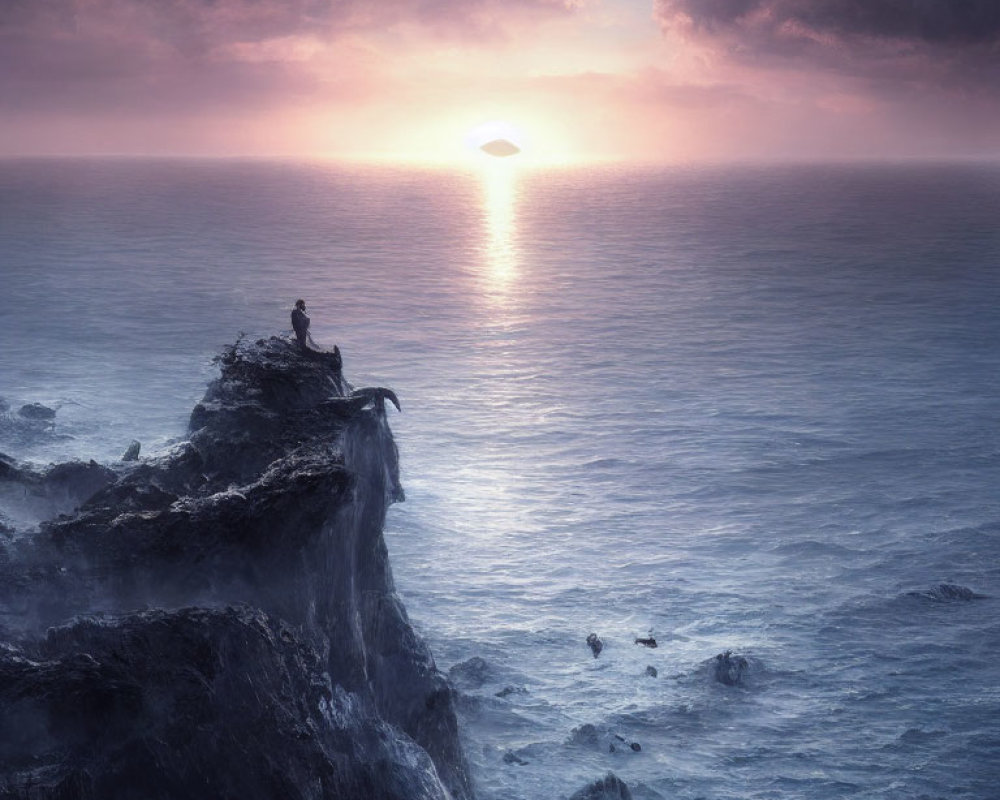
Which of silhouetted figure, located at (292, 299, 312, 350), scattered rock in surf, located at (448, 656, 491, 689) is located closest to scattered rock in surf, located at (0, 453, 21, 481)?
silhouetted figure, located at (292, 299, 312, 350)

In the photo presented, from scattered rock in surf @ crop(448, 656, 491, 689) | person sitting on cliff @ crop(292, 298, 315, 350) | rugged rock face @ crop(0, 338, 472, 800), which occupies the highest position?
person sitting on cliff @ crop(292, 298, 315, 350)

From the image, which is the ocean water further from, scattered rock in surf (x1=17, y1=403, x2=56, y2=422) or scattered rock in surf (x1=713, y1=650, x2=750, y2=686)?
scattered rock in surf (x1=17, y1=403, x2=56, y2=422)

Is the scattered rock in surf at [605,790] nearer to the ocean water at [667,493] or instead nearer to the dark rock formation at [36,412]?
the ocean water at [667,493]

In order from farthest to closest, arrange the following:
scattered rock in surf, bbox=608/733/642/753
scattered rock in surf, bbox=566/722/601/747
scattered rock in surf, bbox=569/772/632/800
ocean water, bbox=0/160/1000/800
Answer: ocean water, bbox=0/160/1000/800 → scattered rock in surf, bbox=566/722/601/747 → scattered rock in surf, bbox=608/733/642/753 → scattered rock in surf, bbox=569/772/632/800

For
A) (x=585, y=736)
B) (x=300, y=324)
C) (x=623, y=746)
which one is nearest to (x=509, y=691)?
(x=585, y=736)

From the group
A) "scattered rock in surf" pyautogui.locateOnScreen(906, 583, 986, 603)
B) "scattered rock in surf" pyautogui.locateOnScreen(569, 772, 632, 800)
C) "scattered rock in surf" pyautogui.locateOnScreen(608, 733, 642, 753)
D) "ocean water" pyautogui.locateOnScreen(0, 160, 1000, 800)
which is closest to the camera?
"scattered rock in surf" pyautogui.locateOnScreen(569, 772, 632, 800)

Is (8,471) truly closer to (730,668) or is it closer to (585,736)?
(585,736)
